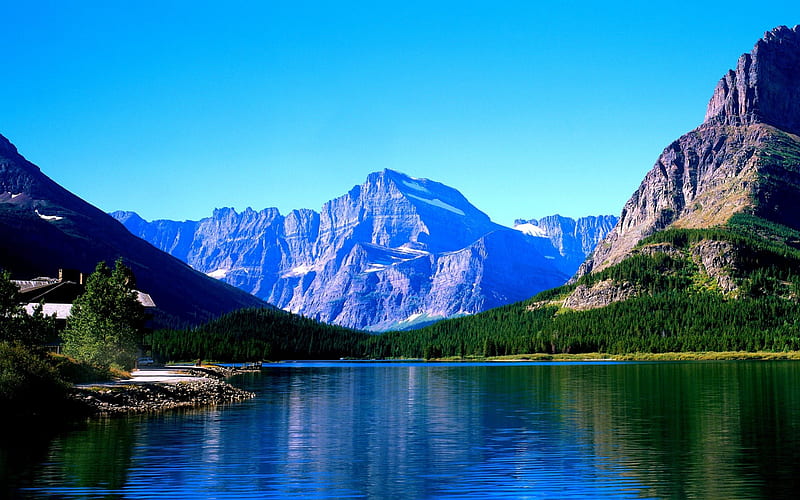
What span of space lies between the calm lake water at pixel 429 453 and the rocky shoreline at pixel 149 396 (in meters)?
5.62

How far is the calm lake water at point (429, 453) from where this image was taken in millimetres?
43531

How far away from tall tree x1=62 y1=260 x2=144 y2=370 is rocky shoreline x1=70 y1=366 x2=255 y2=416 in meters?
19.0

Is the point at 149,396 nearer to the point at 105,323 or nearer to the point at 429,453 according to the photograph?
the point at 105,323

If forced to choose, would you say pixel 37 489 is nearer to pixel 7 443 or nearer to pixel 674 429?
pixel 7 443

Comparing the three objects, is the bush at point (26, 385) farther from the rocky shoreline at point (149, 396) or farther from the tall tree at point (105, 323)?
the tall tree at point (105, 323)

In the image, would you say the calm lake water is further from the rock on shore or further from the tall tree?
the tall tree

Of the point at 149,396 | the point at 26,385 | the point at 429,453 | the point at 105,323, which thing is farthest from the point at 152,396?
the point at 429,453

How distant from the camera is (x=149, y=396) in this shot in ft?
308

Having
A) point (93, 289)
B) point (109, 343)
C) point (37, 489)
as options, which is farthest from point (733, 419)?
point (93, 289)

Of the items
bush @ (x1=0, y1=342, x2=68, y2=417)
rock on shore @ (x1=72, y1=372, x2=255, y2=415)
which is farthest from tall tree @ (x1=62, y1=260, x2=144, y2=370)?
bush @ (x1=0, y1=342, x2=68, y2=417)

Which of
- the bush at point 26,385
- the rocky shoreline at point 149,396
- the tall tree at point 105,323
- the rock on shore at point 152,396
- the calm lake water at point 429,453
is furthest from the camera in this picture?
the tall tree at point 105,323

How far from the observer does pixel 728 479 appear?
4534 cm

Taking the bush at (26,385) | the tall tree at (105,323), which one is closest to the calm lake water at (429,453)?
the bush at (26,385)

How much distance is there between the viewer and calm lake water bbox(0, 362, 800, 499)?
143 ft
